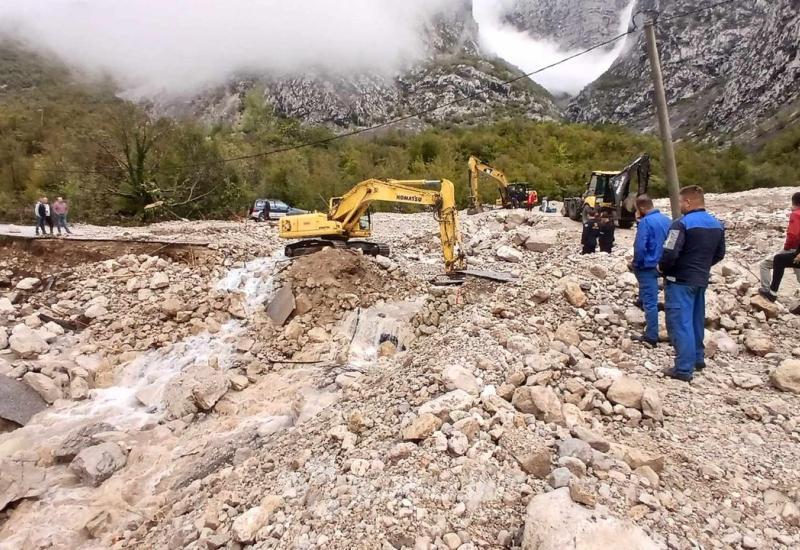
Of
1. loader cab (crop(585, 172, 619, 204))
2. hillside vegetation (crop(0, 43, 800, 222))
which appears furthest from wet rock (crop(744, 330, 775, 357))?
hillside vegetation (crop(0, 43, 800, 222))

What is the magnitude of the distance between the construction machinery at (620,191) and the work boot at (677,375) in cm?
835

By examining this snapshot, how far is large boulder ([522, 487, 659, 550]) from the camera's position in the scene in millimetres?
2371

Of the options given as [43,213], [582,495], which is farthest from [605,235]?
[43,213]

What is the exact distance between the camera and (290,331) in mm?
8148

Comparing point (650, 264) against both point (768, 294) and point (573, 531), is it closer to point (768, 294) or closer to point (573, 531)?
point (768, 294)

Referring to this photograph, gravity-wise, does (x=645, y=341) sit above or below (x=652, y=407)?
above

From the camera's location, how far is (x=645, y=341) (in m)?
4.91

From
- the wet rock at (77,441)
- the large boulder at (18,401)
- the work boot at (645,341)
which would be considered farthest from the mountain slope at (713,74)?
the large boulder at (18,401)

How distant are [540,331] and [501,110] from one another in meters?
59.6

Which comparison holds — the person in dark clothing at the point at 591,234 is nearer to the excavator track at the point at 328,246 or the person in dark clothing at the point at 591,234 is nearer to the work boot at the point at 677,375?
the excavator track at the point at 328,246

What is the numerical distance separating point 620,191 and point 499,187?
6.34 m

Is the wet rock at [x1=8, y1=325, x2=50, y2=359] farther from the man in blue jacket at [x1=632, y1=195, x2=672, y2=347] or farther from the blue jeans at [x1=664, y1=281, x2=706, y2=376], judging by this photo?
the blue jeans at [x1=664, y1=281, x2=706, y2=376]

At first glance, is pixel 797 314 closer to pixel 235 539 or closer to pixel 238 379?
pixel 235 539

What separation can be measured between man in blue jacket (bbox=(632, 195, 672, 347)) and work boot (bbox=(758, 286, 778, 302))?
147cm
